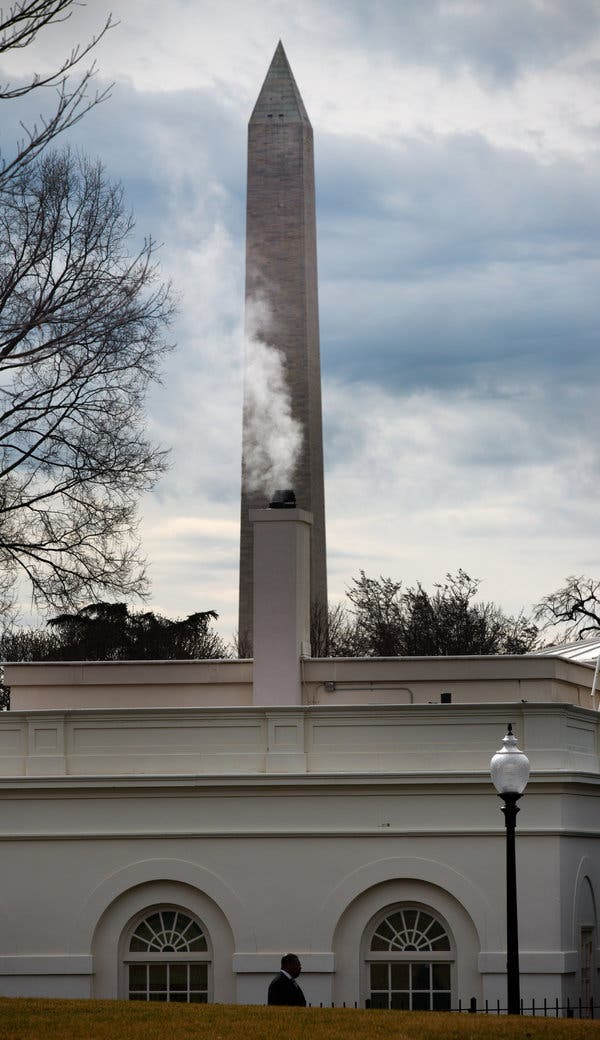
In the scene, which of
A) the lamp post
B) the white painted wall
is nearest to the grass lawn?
the lamp post

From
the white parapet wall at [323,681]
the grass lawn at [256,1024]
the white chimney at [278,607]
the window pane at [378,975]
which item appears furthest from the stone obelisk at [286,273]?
the grass lawn at [256,1024]

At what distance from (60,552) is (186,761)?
10.3 meters

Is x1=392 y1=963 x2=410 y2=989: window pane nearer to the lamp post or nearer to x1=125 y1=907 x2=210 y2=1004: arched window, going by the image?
x1=125 y1=907 x2=210 y2=1004: arched window

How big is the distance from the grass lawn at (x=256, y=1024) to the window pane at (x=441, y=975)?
5.01m

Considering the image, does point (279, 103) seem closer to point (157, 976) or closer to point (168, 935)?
point (168, 935)

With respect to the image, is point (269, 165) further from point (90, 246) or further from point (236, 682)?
point (236, 682)

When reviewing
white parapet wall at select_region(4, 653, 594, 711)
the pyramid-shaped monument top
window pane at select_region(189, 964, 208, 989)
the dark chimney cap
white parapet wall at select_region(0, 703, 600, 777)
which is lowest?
window pane at select_region(189, 964, 208, 989)

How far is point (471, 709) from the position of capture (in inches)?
927

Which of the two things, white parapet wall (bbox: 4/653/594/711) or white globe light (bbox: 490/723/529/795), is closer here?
white globe light (bbox: 490/723/529/795)

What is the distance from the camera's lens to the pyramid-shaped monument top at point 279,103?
61.1 metres

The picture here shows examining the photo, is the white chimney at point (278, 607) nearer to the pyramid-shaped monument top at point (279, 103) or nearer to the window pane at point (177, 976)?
the window pane at point (177, 976)

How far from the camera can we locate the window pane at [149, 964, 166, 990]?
23.3 m

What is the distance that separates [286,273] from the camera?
200 feet

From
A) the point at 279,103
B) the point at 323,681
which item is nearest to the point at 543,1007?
the point at 323,681
